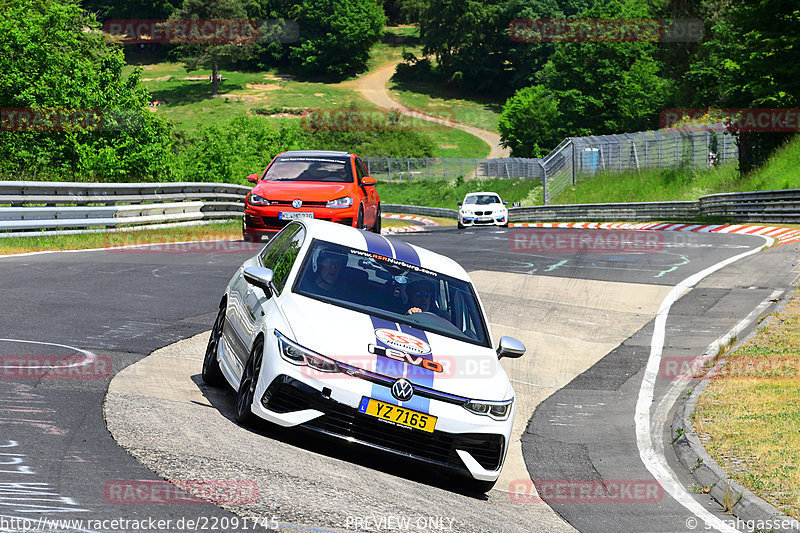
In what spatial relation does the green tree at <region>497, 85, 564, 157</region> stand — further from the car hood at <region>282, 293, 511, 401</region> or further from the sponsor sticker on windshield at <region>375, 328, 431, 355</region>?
the sponsor sticker on windshield at <region>375, 328, 431, 355</region>

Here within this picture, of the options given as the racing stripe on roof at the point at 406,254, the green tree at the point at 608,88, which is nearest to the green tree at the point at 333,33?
the green tree at the point at 608,88

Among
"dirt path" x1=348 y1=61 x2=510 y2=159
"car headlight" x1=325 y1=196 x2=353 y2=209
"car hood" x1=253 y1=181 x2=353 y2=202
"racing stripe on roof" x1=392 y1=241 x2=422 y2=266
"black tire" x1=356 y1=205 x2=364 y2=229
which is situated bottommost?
"dirt path" x1=348 y1=61 x2=510 y2=159

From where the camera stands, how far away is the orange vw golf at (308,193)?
1848cm

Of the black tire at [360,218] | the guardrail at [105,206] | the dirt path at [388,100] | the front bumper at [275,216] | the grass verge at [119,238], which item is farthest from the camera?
the dirt path at [388,100]

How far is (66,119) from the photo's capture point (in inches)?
1366

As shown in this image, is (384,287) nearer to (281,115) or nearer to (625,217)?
(625,217)

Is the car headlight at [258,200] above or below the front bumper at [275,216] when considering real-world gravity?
A: above

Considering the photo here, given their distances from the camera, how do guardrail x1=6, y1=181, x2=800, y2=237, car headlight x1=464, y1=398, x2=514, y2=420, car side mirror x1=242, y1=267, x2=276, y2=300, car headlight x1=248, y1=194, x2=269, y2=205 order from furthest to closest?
1. guardrail x1=6, y1=181, x2=800, y2=237
2. car headlight x1=248, y1=194, x2=269, y2=205
3. car side mirror x1=242, y1=267, x2=276, y2=300
4. car headlight x1=464, y1=398, x2=514, y2=420

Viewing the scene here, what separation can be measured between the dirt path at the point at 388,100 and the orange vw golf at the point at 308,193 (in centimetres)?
8864

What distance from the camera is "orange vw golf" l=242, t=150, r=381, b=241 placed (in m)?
18.5

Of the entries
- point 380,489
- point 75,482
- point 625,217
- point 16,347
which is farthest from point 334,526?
point 625,217

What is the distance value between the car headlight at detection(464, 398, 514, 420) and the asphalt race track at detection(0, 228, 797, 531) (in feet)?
2.04

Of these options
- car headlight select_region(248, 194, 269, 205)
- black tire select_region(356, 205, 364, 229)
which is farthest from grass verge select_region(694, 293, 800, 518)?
car headlight select_region(248, 194, 269, 205)

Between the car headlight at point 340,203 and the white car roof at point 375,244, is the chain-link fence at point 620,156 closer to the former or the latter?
the car headlight at point 340,203
